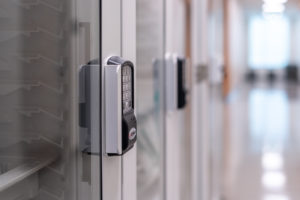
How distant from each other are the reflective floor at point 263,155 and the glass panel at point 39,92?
312 cm

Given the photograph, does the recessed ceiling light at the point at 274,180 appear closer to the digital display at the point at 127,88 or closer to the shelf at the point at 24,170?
the digital display at the point at 127,88

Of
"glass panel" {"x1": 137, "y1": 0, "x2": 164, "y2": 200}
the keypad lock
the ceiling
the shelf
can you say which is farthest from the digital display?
the ceiling

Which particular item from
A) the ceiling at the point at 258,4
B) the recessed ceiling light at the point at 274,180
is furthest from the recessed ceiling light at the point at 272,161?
the ceiling at the point at 258,4

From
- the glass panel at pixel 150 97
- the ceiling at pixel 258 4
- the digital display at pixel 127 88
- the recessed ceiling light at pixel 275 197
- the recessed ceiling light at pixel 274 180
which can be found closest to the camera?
the digital display at pixel 127 88

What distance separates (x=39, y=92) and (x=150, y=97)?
0.71 meters

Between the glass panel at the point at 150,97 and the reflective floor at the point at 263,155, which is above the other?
the glass panel at the point at 150,97

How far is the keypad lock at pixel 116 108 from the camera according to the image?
2.47ft

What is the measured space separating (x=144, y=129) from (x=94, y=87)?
1.83 ft

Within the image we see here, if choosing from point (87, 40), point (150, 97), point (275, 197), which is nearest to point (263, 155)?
point (275, 197)

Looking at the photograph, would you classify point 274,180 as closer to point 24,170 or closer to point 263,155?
point 263,155

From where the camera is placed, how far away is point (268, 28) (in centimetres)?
2038

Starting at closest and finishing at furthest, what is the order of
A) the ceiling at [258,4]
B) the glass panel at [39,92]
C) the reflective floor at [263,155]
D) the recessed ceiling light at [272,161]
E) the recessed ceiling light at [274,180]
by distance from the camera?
1. the glass panel at [39,92]
2. the reflective floor at [263,155]
3. the recessed ceiling light at [274,180]
4. the recessed ceiling light at [272,161]
5. the ceiling at [258,4]

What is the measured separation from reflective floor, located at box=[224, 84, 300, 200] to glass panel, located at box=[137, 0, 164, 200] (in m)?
2.39

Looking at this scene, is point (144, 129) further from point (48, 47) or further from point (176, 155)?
point (48, 47)
